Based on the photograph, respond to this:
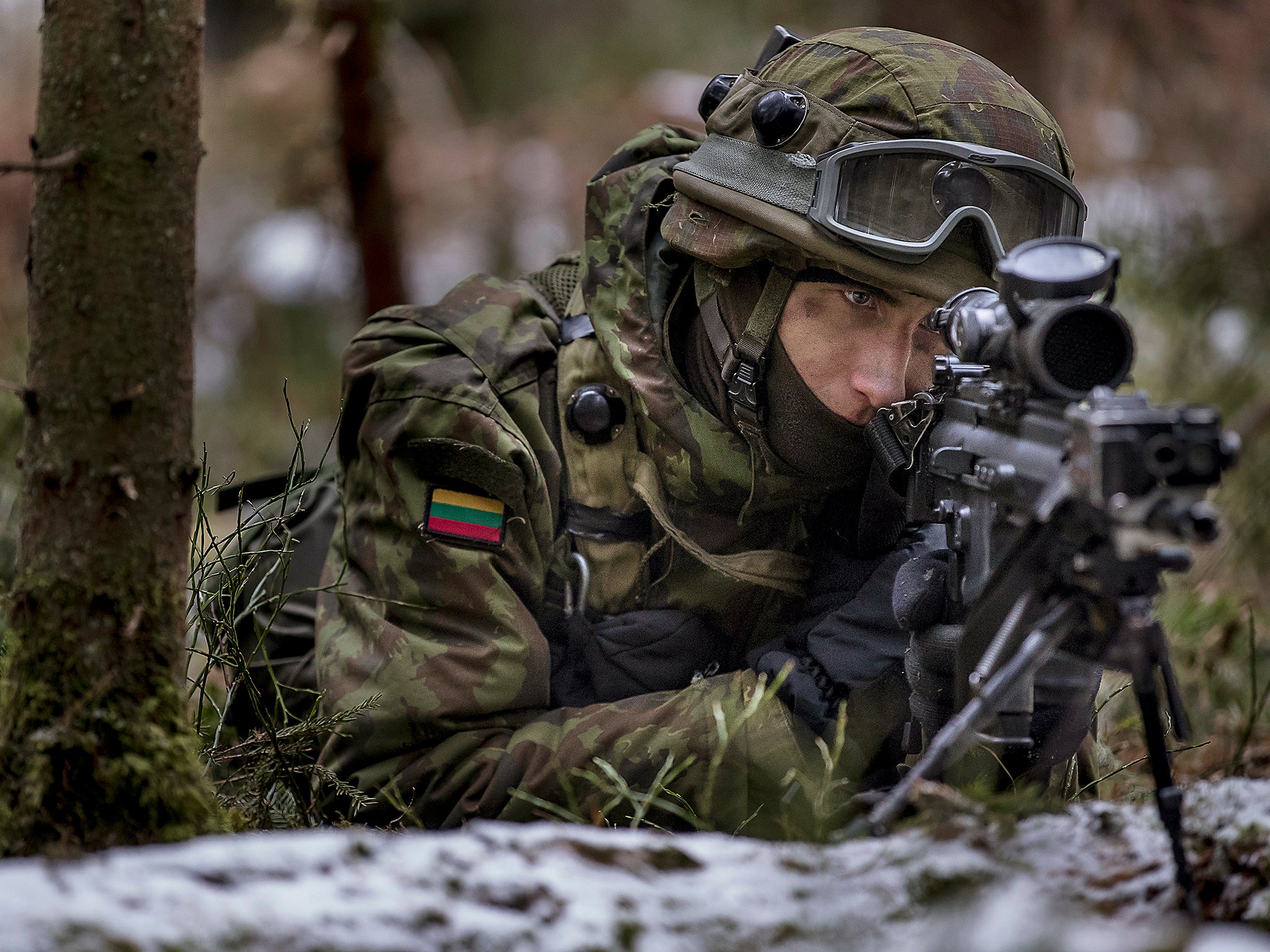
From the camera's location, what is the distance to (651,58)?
12.3 m

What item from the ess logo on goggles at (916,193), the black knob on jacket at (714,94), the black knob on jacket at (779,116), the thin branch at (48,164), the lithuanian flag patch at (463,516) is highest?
the black knob on jacket at (714,94)

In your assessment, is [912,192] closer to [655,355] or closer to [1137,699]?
[655,355]

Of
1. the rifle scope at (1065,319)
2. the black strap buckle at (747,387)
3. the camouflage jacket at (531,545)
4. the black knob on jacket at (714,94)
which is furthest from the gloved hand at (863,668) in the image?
the black knob on jacket at (714,94)

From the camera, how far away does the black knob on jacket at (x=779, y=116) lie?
243 centimetres

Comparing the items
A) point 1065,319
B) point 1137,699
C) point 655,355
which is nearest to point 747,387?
point 655,355

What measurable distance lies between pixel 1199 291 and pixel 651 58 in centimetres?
730

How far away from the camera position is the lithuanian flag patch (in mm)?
2457

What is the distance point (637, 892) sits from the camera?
1331 millimetres

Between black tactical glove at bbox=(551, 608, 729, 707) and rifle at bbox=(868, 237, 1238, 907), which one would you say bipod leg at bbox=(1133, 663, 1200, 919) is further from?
black tactical glove at bbox=(551, 608, 729, 707)

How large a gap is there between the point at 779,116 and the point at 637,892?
1.67 meters

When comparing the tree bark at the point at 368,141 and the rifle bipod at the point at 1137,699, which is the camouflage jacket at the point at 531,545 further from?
the tree bark at the point at 368,141

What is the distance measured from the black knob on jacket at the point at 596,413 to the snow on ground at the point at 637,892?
4.00ft

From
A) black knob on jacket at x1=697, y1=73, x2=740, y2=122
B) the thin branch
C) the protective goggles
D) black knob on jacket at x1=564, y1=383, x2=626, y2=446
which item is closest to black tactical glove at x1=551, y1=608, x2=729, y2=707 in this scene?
black knob on jacket at x1=564, y1=383, x2=626, y2=446

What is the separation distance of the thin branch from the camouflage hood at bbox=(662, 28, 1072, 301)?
1259 millimetres
